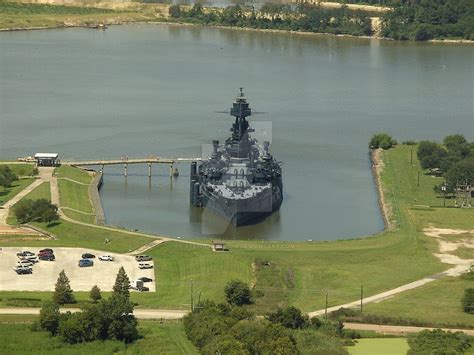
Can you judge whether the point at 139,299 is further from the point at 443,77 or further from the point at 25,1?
the point at 25,1

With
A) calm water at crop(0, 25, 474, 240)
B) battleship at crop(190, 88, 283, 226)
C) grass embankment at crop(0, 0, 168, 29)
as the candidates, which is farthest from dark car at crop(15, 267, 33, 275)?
grass embankment at crop(0, 0, 168, 29)

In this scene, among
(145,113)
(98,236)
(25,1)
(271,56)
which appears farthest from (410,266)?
(25,1)

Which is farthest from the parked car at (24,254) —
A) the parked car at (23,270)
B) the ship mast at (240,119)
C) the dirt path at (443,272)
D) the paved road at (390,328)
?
the ship mast at (240,119)

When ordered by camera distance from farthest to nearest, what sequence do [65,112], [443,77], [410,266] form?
[443,77] < [65,112] < [410,266]

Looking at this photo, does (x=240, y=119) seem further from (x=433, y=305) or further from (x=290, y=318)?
(x=290, y=318)

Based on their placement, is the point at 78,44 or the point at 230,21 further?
the point at 230,21

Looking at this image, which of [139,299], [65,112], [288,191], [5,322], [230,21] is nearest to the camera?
[5,322]

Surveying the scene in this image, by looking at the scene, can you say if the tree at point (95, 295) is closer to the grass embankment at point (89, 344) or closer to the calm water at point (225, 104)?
the grass embankment at point (89, 344)
